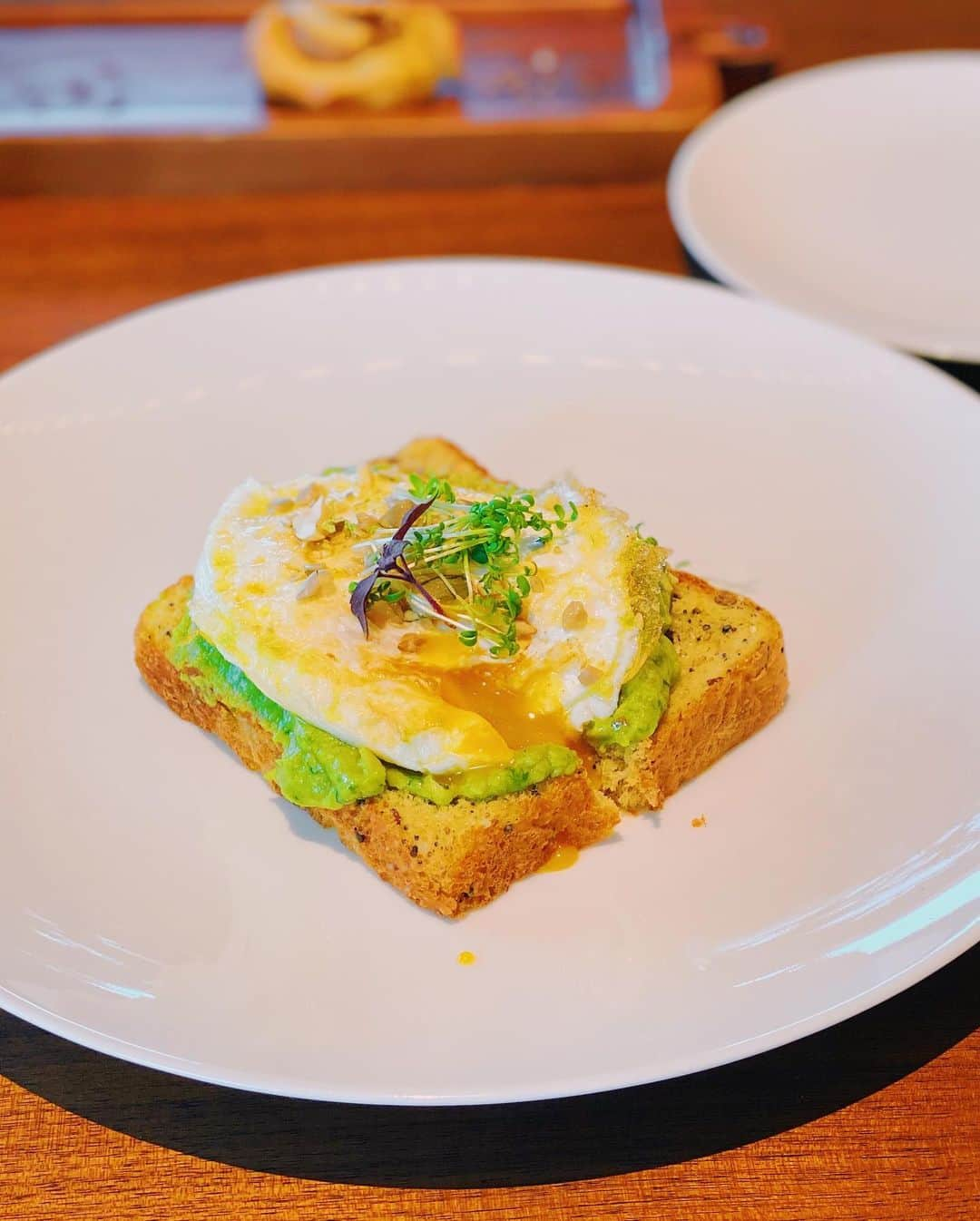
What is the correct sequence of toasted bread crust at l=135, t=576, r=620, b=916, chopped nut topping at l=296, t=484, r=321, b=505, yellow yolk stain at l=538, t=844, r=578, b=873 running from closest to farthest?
toasted bread crust at l=135, t=576, r=620, b=916, yellow yolk stain at l=538, t=844, r=578, b=873, chopped nut topping at l=296, t=484, r=321, b=505

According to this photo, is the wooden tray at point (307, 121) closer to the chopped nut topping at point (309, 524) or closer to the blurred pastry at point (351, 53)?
the blurred pastry at point (351, 53)

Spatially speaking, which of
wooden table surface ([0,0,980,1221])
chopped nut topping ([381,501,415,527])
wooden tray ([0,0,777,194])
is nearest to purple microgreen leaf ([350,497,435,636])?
chopped nut topping ([381,501,415,527])

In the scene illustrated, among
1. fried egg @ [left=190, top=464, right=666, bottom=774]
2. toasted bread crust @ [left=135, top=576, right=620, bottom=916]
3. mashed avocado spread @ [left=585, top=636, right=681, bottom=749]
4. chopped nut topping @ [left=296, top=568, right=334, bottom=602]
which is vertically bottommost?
toasted bread crust @ [left=135, top=576, right=620, bottom=916]

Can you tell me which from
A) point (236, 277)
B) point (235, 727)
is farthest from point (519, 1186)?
point (236, 277)

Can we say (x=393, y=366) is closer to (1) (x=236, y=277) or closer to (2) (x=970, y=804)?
(1) (x=236, y=277)

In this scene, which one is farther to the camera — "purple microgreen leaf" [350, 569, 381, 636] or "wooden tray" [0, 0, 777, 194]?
"wooden tray" [0, 0, 777, 194]

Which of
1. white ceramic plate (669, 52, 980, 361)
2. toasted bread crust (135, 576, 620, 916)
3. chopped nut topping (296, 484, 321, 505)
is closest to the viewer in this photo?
toasted bread crust (135, 576, 620, 916)

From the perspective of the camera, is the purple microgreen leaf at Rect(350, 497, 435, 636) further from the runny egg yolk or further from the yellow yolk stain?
the yellow yolk stain

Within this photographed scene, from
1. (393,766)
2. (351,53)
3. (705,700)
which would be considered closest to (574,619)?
(705,700)
